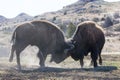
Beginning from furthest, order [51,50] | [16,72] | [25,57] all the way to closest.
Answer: [25,57]
[51,50]
[16,72]

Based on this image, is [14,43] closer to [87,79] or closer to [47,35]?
[47,35]

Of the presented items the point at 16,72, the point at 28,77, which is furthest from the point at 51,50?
the point at 28,77

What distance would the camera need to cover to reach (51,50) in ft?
102

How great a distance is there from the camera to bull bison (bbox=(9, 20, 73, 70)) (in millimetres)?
29109

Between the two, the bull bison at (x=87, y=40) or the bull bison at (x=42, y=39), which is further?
the bull bison at (x=87, y=40)

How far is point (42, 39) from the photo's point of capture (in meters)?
30.4

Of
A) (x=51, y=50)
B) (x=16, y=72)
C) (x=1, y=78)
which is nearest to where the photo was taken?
(x=1, y=78)

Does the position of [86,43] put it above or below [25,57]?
above

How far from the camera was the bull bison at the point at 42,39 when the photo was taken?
29.1 meters

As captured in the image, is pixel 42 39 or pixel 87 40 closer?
pixel 42 39

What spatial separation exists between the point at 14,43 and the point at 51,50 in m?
3.18

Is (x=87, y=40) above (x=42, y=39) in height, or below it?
below

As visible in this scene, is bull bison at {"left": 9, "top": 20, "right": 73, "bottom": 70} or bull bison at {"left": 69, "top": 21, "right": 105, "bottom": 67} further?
bull bison at {"left": 69, "top": 21, "right": 105, "bottom": 67}

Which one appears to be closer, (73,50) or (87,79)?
(87,79)
